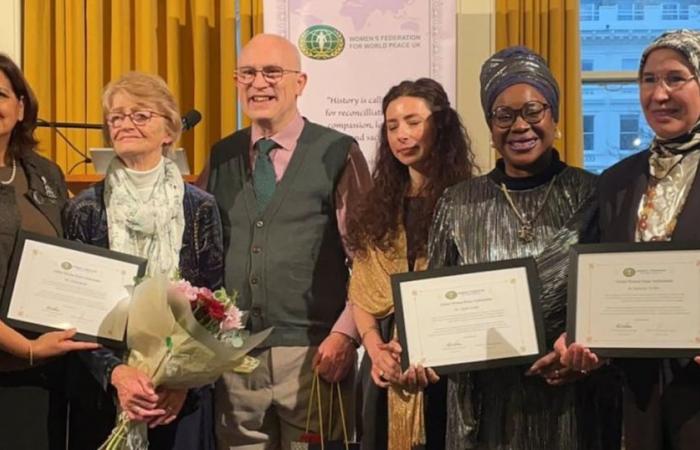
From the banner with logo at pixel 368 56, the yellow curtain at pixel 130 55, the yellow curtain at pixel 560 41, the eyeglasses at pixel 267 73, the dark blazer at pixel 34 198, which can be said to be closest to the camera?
the dark blazer at pixel 34 198

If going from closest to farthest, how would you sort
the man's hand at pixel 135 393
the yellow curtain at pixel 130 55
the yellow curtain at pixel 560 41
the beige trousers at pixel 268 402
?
the man's hand at pixel 135 393, the beige trousers at pixel 268 402, the yellow curtain at pixel 560 41, the yellow curtain at pixel 130 55

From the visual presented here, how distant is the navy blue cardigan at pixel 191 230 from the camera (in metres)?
2.55

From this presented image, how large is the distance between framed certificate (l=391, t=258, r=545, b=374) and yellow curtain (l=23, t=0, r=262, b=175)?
7.72ft

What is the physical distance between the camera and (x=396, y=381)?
8.03 feet

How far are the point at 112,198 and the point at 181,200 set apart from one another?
190 millimetres

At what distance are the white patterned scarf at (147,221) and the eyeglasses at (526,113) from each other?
0.94 m

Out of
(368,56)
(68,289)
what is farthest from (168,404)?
(368,56)

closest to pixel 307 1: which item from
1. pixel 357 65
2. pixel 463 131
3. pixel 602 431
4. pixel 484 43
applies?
pixel 357 65

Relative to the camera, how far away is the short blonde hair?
2.54m

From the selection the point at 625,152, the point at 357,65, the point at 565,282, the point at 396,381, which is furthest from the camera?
the point at 625,152

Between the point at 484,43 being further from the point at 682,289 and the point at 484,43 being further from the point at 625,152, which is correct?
the point at 682,289

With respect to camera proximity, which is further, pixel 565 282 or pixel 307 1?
pixel 307 1

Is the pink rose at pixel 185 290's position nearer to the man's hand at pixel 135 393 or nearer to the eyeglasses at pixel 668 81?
the man's hand at pixel 135 393

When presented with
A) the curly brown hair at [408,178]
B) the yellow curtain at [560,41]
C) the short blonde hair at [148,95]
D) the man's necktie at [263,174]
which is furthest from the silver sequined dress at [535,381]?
the yellow curtain at [560,41]
